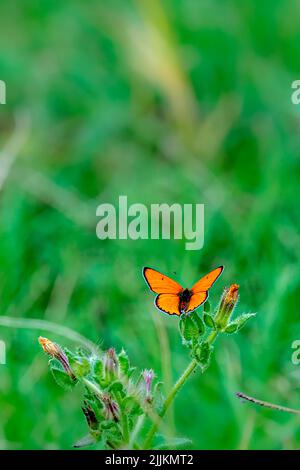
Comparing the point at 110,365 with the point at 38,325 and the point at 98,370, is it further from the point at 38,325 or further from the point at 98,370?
the point at 38,325

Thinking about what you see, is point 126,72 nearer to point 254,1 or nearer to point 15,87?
point 15,87

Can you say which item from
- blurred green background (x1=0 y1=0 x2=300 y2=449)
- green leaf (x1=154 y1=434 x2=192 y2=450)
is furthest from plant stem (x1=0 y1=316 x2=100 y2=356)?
green leaf (x1=154 y1=434 x2=192 y2=450)

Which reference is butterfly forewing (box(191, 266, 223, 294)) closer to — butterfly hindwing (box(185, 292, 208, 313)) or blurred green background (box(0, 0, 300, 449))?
butterfly hindwing (box(185, 292, 208, 313))

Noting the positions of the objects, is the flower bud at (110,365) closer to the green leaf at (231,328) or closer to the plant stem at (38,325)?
the green leaf at (231,328)

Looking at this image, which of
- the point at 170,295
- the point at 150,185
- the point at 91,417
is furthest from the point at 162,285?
the point at 150,185

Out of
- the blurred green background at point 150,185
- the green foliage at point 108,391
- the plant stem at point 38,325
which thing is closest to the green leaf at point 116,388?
the green foliage at point 108,391
